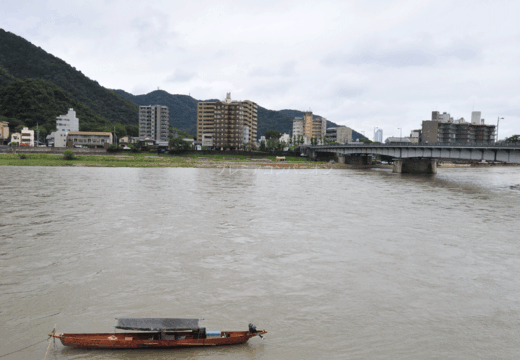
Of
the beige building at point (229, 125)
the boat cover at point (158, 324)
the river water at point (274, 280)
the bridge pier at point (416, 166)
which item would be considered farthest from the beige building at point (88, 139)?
the boat cover at point (158, 324)

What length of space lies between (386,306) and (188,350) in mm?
5508

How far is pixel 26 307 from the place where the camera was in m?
9.31

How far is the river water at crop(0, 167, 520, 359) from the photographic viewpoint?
8219mm

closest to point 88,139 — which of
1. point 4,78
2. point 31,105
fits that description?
point 31,105

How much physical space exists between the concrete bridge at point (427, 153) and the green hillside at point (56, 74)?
395 ft

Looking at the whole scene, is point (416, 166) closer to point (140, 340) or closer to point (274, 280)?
point (274, 280)

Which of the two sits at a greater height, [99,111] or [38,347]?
[99,111]

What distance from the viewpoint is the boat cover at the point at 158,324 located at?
754 centimetres

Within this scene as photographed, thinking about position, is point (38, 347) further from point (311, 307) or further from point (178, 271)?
point (311, 307)

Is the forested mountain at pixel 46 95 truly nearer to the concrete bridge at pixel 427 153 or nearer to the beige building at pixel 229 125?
the beige building at pixel 229 125

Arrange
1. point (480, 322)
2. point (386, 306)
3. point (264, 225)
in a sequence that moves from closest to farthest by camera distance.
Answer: point (480, 322) → point (386, 306) → point (264, 225)

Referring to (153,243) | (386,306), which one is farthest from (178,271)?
(386,306)

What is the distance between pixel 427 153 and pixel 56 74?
184 meters

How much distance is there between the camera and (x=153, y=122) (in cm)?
16550
